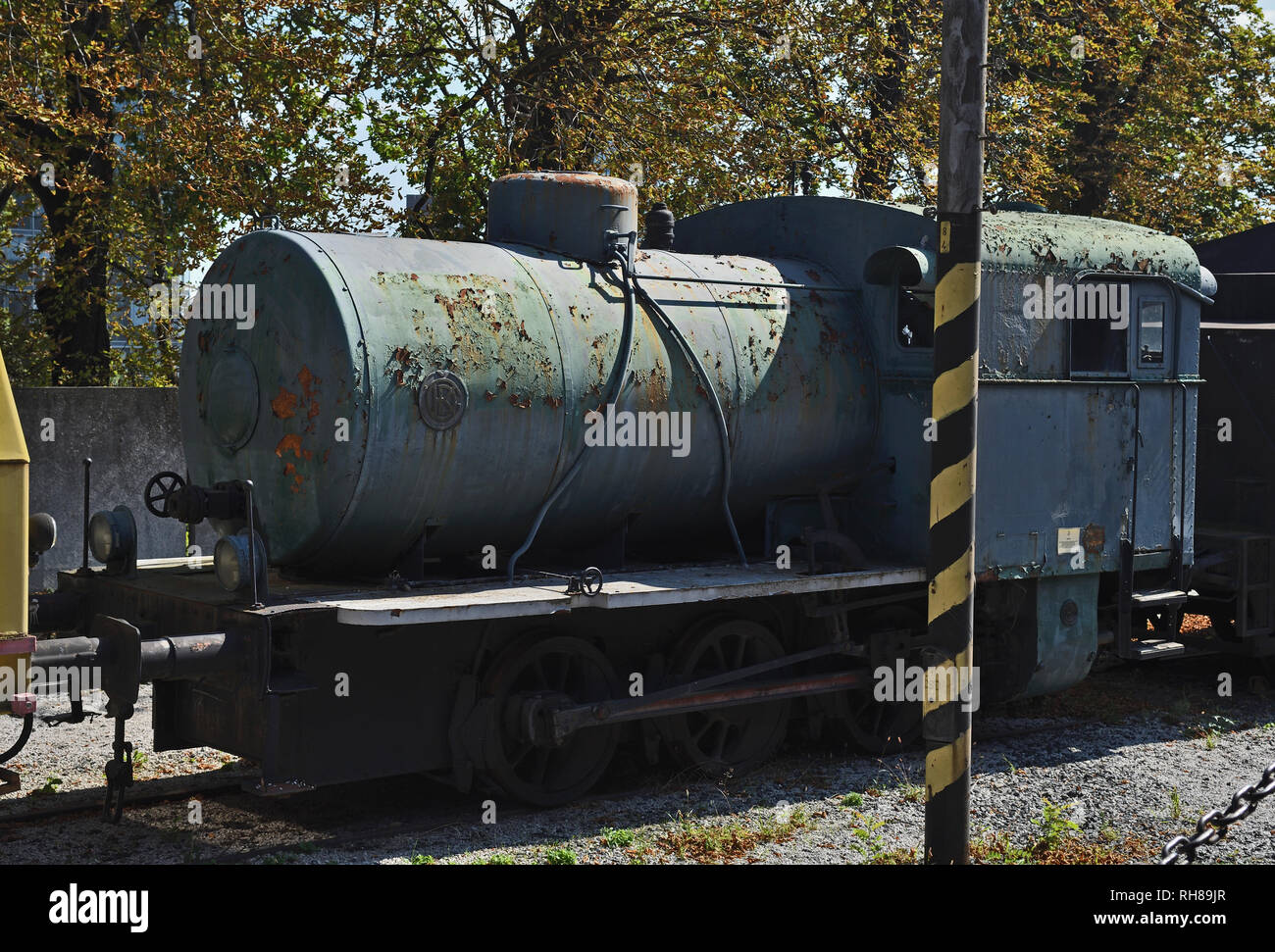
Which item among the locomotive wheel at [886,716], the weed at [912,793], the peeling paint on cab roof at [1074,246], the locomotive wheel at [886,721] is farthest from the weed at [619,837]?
the peeling paint on cab roof at [1074,246]

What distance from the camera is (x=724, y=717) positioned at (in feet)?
29.1

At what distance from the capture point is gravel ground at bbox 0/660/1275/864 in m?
7.31

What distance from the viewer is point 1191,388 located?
407 inches

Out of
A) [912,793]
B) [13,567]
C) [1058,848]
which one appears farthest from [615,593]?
[13,567]

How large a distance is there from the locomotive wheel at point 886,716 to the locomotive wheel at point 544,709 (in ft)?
6.68

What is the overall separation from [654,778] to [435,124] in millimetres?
9603

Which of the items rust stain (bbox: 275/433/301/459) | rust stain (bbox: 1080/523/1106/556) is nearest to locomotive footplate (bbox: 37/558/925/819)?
rust stain (bbox: 275/433/301/459)

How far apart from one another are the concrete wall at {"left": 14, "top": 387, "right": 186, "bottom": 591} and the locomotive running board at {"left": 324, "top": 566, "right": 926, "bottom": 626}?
21.0 feet

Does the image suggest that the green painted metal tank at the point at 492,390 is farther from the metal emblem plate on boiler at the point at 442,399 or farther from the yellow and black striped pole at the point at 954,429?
the yellow and black striped pole at the point at 954,429

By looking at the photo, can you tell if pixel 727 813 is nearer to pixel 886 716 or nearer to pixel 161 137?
pixel 886 716

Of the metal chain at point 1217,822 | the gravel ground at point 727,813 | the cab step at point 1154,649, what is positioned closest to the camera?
the metal chain at point 1217,822

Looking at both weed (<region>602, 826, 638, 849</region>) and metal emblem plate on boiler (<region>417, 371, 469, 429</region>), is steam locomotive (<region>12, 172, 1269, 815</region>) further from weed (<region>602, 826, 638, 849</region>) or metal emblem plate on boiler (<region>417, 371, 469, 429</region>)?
weed (<region>602, 826, 638, 849</region>)

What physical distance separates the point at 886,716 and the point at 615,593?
3.01 meters

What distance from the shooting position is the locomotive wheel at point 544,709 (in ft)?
25.9
